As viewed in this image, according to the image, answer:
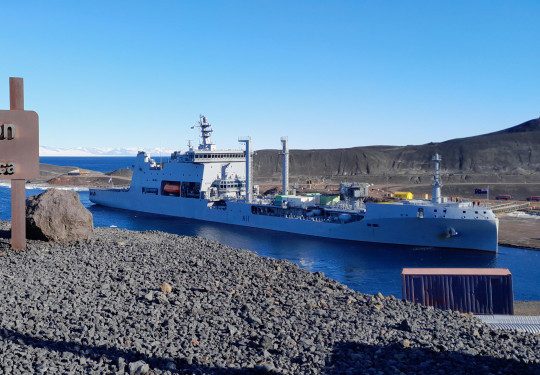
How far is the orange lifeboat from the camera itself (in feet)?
149

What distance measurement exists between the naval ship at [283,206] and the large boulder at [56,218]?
60.4ft

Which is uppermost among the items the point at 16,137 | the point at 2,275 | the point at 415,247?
the point at 16,137

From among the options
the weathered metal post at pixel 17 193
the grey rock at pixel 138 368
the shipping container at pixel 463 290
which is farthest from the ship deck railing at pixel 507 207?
the grey rock at pixel 138 368

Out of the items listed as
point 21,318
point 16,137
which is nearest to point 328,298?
point 21,318

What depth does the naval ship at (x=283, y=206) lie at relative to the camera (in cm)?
2791

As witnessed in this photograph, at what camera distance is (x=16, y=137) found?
41.9 feet

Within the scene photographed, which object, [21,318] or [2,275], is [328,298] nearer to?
[21,318]

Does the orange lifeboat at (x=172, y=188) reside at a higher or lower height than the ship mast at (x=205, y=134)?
lower

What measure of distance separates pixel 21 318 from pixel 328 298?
21.2ft

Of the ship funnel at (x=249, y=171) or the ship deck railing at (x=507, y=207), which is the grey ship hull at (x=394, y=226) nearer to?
the ship funnel at (x=249, y=171)

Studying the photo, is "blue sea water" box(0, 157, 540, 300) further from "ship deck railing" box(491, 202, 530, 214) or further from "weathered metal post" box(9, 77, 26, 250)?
"ship deck railing" box(491, 202, 530, 214)

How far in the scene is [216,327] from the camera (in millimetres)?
9156

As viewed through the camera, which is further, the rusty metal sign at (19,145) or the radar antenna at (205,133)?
the radar antenna at (205,133)

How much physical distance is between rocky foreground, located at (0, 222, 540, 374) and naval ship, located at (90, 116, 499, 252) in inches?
645
